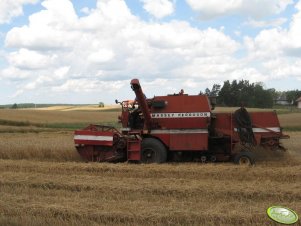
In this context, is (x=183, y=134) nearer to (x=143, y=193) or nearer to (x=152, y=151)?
(x=152, y=151)

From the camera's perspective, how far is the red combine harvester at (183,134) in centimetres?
1258

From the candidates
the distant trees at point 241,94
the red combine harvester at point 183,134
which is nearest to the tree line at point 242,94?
the distant trees at point 241,94

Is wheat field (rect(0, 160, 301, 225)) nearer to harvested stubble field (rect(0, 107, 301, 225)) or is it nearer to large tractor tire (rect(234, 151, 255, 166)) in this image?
harvested stubble field (rect(0, 107, 301, 225))

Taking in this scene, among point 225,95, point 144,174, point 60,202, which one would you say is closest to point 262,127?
point 144,174

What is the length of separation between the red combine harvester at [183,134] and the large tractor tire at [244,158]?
210mm

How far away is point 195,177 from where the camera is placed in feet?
34.3

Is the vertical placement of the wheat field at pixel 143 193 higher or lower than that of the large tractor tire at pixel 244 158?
lower

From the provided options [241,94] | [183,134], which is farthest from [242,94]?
[183,134]

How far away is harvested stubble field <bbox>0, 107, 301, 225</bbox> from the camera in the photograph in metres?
6.59

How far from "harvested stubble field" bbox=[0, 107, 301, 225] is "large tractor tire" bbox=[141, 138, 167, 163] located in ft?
2.33

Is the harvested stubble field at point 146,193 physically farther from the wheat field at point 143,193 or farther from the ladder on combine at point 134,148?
the ladder on combine at point 134,148

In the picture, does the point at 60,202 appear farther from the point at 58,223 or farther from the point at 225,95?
the point at 225,95

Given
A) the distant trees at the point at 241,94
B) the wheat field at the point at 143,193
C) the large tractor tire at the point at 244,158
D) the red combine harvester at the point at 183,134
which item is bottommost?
the wheat field at the point at 143,193

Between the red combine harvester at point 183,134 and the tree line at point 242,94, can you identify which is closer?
the red combine harvester at point 183,134
